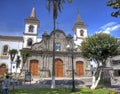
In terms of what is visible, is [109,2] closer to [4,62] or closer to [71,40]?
[71,40]

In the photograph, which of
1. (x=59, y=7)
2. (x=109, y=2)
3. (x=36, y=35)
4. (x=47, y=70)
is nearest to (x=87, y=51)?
(x=59, y=7)

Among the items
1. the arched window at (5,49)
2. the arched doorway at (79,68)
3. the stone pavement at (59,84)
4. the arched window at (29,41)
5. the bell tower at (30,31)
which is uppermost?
the bell tower at (30,31)

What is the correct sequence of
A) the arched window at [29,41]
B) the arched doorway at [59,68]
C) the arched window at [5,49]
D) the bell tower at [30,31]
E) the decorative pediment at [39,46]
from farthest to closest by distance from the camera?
the arched window at [29,41] → the bell tower at [30,31] → the arched window at [5,49] → the decorative pediment at [39,46] → the arched doorway at [59,68]

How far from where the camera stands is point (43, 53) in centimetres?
3428

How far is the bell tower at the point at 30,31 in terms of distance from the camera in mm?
37281

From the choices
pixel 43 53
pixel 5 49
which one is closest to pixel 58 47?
pixel 43 53

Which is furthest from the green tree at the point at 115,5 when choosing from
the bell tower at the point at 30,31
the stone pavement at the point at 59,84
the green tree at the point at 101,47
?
the bell tower at the point at 30,31

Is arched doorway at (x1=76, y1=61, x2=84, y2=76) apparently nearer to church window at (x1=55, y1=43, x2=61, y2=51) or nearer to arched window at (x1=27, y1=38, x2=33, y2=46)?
church window at (x1=55, y1=43, x2=61, y2=51)

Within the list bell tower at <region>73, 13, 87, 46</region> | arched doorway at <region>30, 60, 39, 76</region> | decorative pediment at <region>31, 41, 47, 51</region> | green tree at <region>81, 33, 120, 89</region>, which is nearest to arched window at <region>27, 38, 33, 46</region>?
decorative pediment at <region>31, 41, 47, 51</region>

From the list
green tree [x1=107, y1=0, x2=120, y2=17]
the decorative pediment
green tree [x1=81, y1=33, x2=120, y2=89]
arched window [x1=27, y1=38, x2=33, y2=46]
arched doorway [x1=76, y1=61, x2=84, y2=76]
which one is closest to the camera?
green tree [x1=107, y1=0, x2=120, y2=17]

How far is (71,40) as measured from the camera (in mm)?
36969

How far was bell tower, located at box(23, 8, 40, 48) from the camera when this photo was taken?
3728 cm

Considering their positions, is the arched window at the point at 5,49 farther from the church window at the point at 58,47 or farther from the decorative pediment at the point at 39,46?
the church window at the point at 58,47

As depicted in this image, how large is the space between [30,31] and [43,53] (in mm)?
7625
